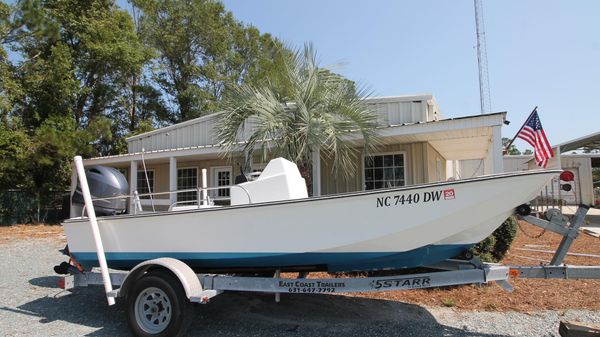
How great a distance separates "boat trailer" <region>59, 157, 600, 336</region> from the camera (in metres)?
4.06

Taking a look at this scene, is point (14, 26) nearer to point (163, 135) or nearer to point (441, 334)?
point (163, 135)

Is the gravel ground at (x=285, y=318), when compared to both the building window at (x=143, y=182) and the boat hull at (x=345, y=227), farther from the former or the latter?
the building window at (x=143, y=182)

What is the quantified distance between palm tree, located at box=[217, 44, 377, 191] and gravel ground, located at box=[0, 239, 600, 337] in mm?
2868

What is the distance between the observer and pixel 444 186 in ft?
12.5

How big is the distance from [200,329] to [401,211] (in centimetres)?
264

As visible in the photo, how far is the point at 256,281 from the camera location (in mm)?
4465

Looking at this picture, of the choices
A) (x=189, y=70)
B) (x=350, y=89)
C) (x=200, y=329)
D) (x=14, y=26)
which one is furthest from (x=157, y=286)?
(x=189, y=70)

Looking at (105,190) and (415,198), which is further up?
(105,190)

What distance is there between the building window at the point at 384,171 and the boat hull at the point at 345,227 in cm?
783

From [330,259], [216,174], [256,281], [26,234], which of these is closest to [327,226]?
[330,259]

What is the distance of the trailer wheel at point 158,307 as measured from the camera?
14.0 ft

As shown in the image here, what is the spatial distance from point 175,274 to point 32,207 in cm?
1783

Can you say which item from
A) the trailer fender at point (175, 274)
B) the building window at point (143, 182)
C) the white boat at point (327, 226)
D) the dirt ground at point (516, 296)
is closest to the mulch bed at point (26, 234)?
the building window at point (143, 182)

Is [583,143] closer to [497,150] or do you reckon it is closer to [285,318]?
[497,150]
